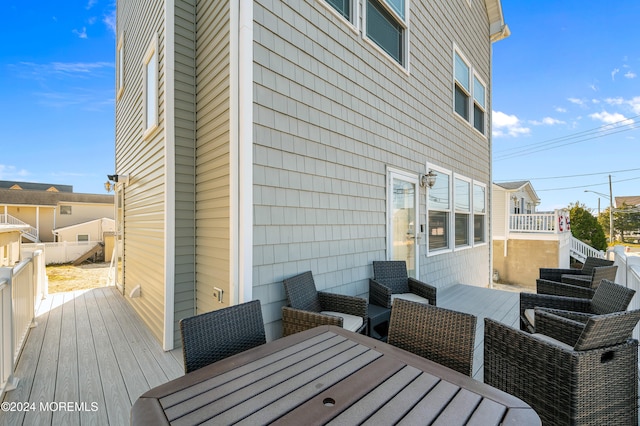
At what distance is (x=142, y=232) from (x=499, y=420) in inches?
186

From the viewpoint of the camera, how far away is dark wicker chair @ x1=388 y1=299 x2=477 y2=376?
1.64 m

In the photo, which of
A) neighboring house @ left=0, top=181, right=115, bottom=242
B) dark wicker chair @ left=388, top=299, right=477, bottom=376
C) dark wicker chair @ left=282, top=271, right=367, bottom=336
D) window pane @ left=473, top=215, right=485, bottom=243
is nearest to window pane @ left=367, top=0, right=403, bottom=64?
dark wicker chair @ left=282, top=271, right=367, bottom=336

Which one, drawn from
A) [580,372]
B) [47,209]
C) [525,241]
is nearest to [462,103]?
[580,372]

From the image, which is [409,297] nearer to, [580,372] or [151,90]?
[580,372]

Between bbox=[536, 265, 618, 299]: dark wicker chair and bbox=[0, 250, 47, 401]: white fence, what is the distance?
5.77 metres

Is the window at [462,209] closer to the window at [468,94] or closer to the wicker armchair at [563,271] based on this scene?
the window at [468,94]

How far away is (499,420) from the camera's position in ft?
3.34

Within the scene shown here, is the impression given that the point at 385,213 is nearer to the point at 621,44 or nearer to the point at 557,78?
the point at 621,44

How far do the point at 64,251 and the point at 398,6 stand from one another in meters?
19.1

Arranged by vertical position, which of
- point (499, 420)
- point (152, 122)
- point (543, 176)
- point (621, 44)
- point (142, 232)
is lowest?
point (499, 420)

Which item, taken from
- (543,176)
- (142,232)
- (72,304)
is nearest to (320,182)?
(142,232)

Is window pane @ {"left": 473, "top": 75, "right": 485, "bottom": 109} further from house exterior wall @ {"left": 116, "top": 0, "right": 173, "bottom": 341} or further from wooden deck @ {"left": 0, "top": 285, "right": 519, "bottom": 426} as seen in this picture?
house exterior wall @ {"left": 116, "top": 0, "right": 173, "bottom": 341}

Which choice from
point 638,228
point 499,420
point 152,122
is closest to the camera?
point 499,420

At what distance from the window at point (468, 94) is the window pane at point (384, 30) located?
233cm
